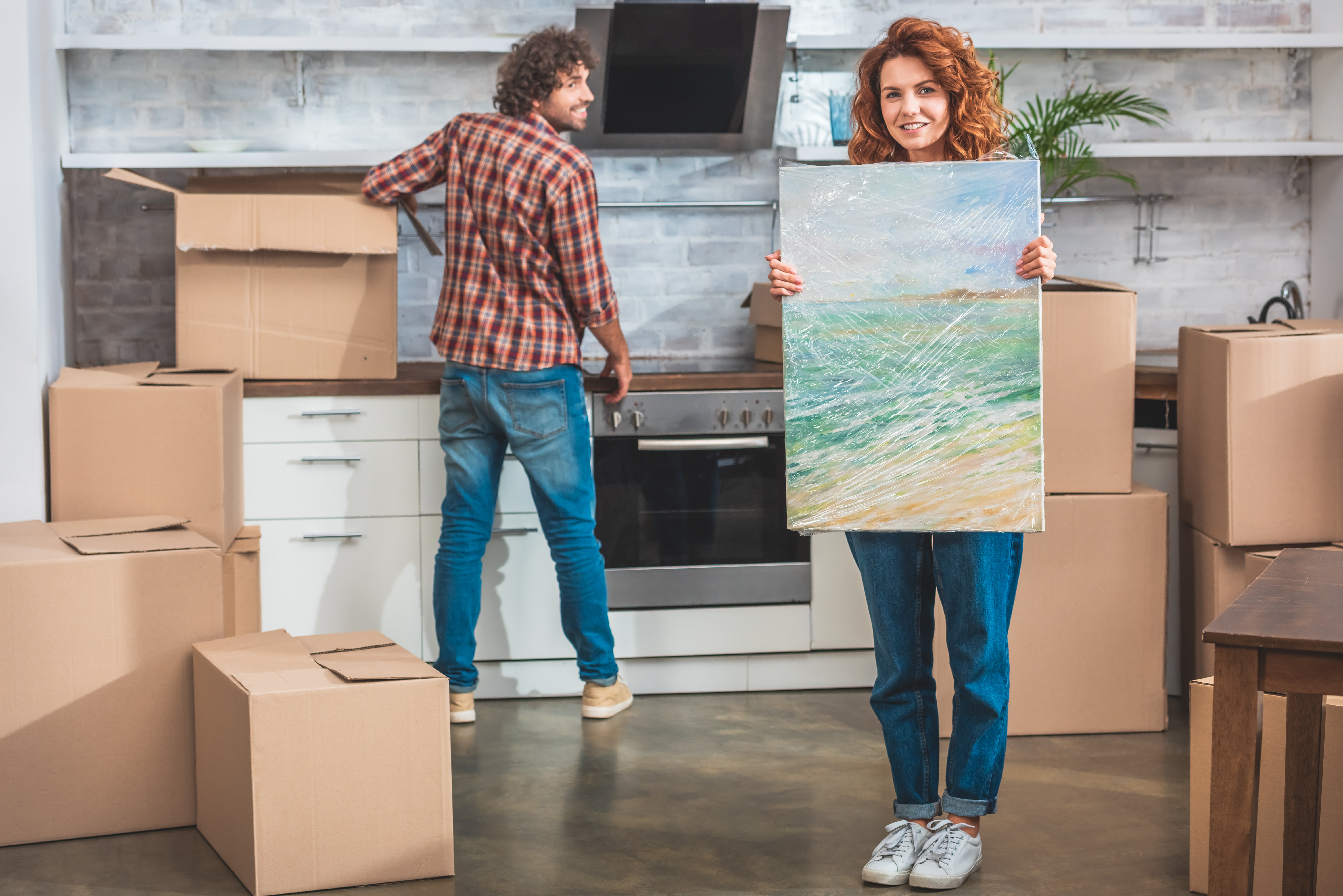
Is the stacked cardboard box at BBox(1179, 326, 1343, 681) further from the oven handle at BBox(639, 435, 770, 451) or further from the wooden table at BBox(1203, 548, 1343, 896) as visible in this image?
the wooden table at BBox(1203, 548, 1343, 896)

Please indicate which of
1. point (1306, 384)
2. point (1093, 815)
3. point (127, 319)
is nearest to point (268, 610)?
point (127, 319)

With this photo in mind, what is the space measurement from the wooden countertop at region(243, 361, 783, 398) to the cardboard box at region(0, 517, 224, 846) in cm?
73

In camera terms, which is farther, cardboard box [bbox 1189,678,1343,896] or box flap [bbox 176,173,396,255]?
box flap [bbox 176,173,396,255]

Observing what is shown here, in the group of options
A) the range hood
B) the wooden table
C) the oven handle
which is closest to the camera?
the wooden table

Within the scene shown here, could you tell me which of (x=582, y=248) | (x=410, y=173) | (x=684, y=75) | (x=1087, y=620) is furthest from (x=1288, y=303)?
(x=410, y=173)

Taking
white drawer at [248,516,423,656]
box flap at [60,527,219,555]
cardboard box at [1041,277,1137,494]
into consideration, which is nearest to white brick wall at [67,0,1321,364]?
white drawer at [248,516,423,656]

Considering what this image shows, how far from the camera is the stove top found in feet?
10.1

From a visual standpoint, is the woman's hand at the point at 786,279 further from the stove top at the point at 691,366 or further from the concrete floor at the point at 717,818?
the stove top at the point at 691,366

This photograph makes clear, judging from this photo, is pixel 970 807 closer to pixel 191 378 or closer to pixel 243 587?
pixel 243 587

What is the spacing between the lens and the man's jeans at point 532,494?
Result: 2.70 meters

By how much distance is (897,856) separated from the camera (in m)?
1.94

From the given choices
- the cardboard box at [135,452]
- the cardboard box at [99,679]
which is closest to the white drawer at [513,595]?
the cardboard box at [135,452]

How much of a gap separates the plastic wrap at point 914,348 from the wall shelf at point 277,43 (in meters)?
1.66

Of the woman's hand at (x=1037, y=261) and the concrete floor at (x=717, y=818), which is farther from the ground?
the woman's hand at (x=1037, y=261)
